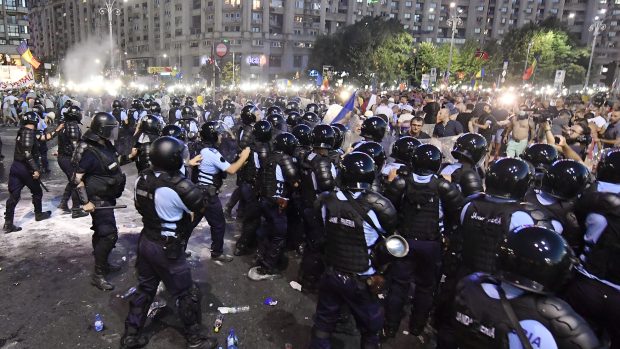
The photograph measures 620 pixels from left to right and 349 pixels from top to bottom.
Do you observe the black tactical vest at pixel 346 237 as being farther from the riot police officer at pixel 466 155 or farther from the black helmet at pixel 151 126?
the black helmet at pixel 151 126

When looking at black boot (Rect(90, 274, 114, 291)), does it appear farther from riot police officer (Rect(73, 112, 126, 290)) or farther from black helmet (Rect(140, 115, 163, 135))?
black helmet (Rect(140, 115, 163, 135))

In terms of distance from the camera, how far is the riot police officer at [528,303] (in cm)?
189

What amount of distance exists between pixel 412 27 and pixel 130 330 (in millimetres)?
96175

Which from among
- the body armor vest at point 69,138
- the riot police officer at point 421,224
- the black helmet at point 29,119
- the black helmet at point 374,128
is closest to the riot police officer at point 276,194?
the black helmet at point 374,128

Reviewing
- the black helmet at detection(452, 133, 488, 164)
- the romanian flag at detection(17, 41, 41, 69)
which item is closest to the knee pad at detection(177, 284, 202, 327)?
the black helmet at detection(452, 133, 488, 164)

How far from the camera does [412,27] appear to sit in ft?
297

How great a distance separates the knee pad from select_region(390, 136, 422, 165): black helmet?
9.39 feet

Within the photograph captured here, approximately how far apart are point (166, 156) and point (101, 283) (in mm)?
2516

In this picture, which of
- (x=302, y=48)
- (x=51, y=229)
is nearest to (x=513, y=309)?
(x=51, y=229)

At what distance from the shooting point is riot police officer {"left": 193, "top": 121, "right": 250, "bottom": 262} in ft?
19.6

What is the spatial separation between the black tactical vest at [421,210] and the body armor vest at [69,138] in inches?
262

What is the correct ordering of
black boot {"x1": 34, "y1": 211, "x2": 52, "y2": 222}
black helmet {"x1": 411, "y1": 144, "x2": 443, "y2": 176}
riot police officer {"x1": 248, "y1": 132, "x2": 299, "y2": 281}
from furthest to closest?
black boot {"x1": 34, "y1": 211, "x2": 52, "y2": 222} < riot police officer {"x1": 248, "y1": 132, "x2": 299, "y2": 281} < black helmet {"x1": 411, "y1": 144, "x2": 443, "y2": 176}

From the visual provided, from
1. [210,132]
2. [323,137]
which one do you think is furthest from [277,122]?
[323,137]

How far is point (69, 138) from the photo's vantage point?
329 inches
